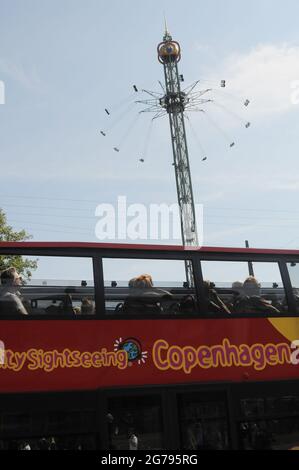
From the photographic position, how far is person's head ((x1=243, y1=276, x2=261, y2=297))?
326 inches

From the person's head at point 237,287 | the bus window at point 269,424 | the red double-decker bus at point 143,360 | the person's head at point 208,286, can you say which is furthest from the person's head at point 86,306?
the bus window at point 269,424

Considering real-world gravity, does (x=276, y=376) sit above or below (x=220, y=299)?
below

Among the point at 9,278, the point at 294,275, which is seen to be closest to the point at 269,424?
the point at 294,275

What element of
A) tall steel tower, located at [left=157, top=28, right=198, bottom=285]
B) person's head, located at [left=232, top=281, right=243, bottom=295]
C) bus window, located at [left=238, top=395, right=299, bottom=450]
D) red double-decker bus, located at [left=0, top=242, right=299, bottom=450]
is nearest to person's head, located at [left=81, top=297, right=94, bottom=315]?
red double-decker bus, located at [left=0, top=242, right=299, bottom=450]

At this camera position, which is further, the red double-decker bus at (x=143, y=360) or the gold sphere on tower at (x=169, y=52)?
the gold sphere on tower at (x=169, y=52)

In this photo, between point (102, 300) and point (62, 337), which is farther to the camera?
point (102, 300)

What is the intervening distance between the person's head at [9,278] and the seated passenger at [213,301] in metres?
2.73

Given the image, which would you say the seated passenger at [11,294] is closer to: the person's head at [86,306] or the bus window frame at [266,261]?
the person's head at [86,306]

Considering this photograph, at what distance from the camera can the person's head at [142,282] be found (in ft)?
25.2

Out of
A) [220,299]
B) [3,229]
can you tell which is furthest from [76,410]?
[3,229]

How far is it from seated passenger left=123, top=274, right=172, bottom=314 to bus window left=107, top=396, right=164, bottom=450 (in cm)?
122

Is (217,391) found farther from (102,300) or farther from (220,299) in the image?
(102,300)

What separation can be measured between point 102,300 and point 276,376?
2772 millimetres
